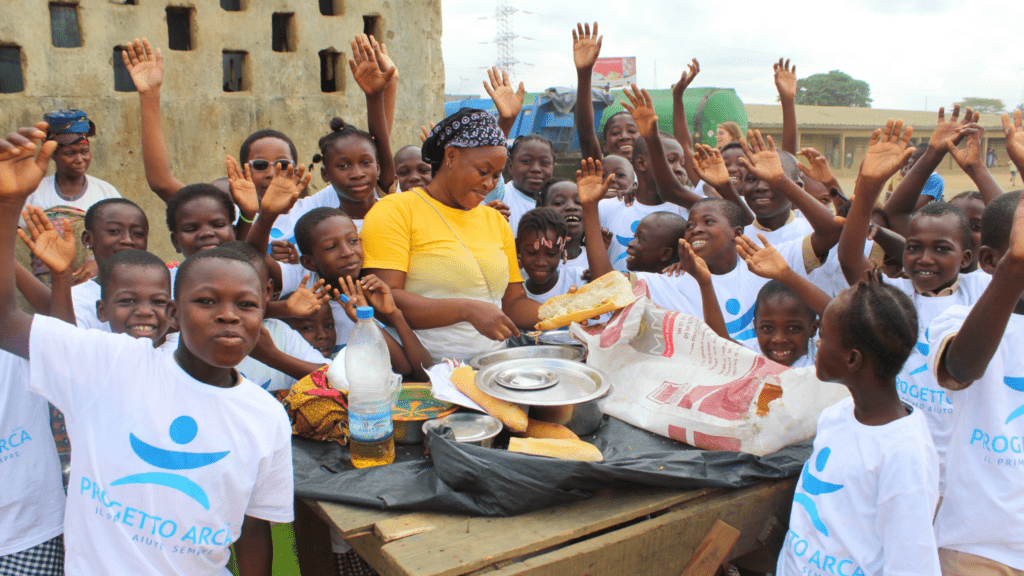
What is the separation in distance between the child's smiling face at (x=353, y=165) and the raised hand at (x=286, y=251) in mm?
396

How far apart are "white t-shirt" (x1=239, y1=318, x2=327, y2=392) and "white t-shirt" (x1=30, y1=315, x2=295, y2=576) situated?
A: 0.89 meters

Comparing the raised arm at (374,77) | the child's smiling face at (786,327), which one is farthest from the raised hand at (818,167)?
the raised arm at (374,77)

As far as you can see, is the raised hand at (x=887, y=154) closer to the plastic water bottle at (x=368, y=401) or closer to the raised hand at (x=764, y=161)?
the raised hand at (x=764, y=161)

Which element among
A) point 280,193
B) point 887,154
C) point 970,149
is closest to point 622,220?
point 887,154

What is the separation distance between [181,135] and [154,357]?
5718 millimetres

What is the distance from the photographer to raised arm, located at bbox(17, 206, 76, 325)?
2.03 m

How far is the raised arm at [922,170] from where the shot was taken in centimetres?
293

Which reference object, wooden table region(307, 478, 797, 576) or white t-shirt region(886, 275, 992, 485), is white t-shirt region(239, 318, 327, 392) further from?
white t-shirt region(886, 275, 992, 485)

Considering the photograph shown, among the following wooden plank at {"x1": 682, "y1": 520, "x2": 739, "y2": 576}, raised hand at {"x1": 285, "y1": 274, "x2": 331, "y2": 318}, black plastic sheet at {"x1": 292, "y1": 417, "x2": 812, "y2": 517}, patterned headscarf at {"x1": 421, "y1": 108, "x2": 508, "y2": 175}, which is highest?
patterned headscarf at {"x1": 421, "y1": 108, "x2": 508, "y2": 175}

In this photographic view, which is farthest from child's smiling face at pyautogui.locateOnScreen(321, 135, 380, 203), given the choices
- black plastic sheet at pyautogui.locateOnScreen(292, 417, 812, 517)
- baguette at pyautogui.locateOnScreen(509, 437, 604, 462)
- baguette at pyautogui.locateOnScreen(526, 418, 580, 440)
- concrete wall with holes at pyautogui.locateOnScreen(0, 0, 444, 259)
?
concrete wall with holes at pyautogui.locateOnScreen(0, 0, 444, 259)

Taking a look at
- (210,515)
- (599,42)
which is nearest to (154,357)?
(210,515)

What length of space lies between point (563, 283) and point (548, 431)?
1.50 meters

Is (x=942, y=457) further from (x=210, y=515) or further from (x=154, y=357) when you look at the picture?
(x=154, y=357)

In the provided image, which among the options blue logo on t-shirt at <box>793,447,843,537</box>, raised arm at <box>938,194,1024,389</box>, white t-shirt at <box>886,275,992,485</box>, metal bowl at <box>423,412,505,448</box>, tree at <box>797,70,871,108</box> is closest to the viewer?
raised arm at <box>938,194,1024,389</box>
